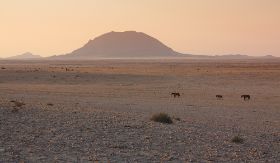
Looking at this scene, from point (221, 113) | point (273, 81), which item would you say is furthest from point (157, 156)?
point (273, 81)

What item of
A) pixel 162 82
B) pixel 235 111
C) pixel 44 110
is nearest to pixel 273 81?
pixel 162 82

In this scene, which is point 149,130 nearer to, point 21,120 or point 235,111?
point 21,120

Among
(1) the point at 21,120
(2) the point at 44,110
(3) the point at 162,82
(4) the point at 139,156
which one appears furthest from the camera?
(3) the point at 162,82

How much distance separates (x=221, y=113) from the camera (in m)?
28.8

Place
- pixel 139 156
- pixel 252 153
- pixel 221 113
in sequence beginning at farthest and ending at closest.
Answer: pixel 221 113 → pixel 252 153 → pixel 139 156

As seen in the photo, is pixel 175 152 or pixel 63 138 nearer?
pixel 175 152

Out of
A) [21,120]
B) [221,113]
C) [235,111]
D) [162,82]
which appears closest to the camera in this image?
[21,120]

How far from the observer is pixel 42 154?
13414 millimetres

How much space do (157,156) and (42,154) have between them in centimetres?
308

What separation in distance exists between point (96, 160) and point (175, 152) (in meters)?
2.66

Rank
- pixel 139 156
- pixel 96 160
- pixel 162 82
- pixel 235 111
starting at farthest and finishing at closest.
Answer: pixel 162 82
pixel 235 111
pixel 139 156
pixel 96 160

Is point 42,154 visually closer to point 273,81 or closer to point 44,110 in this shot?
point 44,110

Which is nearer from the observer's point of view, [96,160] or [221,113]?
[96,160]

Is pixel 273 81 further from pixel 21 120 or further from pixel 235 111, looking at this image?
pixel 21 120
